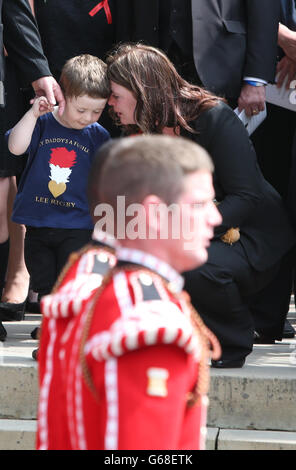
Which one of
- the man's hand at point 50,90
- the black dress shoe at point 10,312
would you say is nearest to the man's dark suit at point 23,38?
the man's hand at point 50,90

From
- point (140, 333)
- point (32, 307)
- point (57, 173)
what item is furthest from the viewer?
point (32, 307)

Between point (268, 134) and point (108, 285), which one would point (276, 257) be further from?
point (108, 285)

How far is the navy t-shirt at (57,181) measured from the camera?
3.62 meters

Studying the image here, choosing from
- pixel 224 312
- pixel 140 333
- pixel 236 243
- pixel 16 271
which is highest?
pixel 140 333

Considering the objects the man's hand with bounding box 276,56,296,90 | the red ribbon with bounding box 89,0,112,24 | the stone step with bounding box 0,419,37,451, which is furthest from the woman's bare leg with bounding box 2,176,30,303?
the man's hand with bounding box 276,56,296,90

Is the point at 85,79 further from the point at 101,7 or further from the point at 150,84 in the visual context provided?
the point at 101,7

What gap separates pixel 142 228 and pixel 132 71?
6.87 ft

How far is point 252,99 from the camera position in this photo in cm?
393

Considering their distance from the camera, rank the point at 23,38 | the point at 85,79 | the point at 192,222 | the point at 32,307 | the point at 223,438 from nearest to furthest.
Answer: the point at 192,222 → the point at 223,438 → the point at 85,79 → the point at 23,38 → the point at 32,307

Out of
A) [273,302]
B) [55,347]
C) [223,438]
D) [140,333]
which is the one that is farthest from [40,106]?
[140,333]

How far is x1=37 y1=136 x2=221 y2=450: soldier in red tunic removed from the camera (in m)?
1.28

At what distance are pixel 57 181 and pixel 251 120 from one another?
951mm

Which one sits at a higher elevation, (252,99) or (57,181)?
(252,99)
